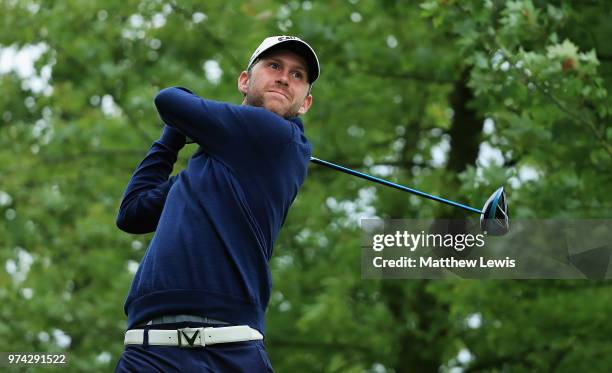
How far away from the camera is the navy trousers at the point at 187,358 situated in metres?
3.30

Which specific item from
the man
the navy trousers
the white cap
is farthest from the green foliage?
the navy trousers

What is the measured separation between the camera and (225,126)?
11.6ft

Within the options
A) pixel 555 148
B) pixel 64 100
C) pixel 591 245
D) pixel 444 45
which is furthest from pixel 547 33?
pixel 64 100

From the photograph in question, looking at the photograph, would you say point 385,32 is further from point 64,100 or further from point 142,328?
point 142,328

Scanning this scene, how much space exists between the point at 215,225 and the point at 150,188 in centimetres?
54

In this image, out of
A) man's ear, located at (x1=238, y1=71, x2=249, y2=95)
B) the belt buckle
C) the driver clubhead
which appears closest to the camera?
the belt buckle

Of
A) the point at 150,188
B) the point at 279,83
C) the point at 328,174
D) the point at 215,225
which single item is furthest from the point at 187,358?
the point at 328,174

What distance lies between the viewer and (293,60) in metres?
3.86

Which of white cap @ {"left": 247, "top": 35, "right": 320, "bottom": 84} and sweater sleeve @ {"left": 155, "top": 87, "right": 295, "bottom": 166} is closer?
sweater sleeve @ {"left": 155, "top": 87, "right": 295, "bottom": 166}

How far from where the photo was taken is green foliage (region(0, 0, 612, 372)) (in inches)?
341

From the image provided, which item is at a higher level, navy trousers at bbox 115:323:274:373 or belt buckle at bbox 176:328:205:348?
belt buckle at bbox 176:328:205:348

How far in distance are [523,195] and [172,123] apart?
4724 mm

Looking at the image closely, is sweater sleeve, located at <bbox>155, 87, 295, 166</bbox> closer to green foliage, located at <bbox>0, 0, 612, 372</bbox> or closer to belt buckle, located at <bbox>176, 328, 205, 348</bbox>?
belt buckle, located at <bbox>176, 328, 205, 348</bbox>

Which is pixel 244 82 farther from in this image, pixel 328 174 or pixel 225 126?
pixel 328 174
